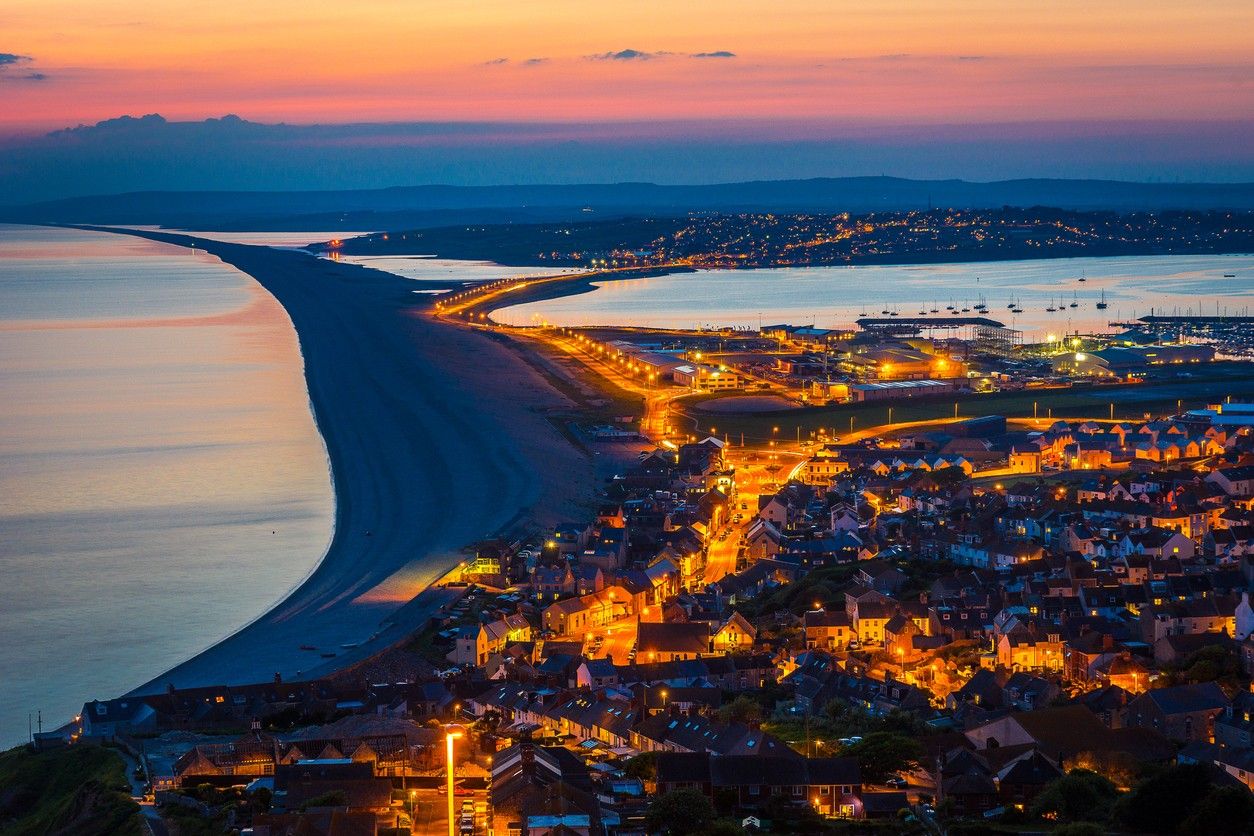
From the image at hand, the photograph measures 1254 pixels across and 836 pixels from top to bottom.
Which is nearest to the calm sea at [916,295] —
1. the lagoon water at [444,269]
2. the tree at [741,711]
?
the lagoon water at [444,269]

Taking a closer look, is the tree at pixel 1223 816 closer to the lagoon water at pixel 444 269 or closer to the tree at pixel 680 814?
the tree at pixel 680 814

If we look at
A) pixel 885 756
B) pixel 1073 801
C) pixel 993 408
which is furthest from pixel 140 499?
pixel 1073 801

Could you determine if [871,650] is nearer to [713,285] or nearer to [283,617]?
[283,617]

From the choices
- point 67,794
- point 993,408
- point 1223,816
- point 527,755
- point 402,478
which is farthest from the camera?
point 993,408

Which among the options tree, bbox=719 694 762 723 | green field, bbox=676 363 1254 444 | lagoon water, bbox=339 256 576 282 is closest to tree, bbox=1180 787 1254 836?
tree, bbox=719 694 762 723

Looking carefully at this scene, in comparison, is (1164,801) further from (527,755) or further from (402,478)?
(402,478)

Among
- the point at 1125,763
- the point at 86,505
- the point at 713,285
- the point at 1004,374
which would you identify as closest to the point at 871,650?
the point at 1125,763

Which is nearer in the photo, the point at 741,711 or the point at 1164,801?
the point at 1164,801
